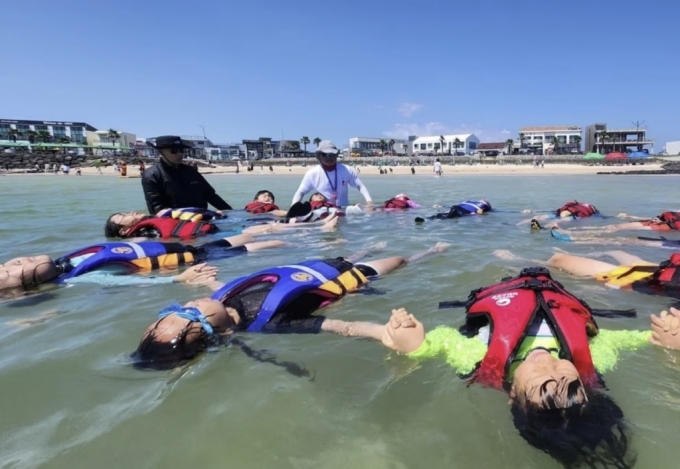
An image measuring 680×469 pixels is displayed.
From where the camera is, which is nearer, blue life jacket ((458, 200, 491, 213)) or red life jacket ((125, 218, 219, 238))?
red life jacket ((125, 218, 219, 238))

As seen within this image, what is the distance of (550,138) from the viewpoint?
90.8 meters

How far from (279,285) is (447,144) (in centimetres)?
10631

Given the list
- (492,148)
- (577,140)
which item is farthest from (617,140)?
(492,148)

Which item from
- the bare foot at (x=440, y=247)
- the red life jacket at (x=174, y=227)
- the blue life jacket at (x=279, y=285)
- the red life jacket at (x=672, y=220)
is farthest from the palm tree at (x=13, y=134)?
the red life jacket at (x=672, y=220)

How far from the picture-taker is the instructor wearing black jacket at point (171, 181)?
790cm

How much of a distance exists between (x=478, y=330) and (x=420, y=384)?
2.69 ft

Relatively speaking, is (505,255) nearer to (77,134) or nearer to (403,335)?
(403,335)

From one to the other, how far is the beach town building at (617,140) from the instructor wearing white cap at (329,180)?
84242mm

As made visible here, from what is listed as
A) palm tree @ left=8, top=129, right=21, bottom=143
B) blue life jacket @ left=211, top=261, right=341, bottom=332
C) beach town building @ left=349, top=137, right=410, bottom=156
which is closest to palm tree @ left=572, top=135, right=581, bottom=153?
beach town building @ left=349, top=137, right=410, bottom=156

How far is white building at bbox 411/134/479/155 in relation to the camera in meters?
99.8

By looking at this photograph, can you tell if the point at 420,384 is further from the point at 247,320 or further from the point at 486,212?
the point at 486,212

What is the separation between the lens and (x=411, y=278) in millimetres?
4828

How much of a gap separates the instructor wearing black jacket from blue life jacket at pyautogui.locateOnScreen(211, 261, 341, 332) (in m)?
4.91

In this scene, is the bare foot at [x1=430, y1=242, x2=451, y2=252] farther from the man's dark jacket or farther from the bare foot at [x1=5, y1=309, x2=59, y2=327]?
the man's dark jacket
